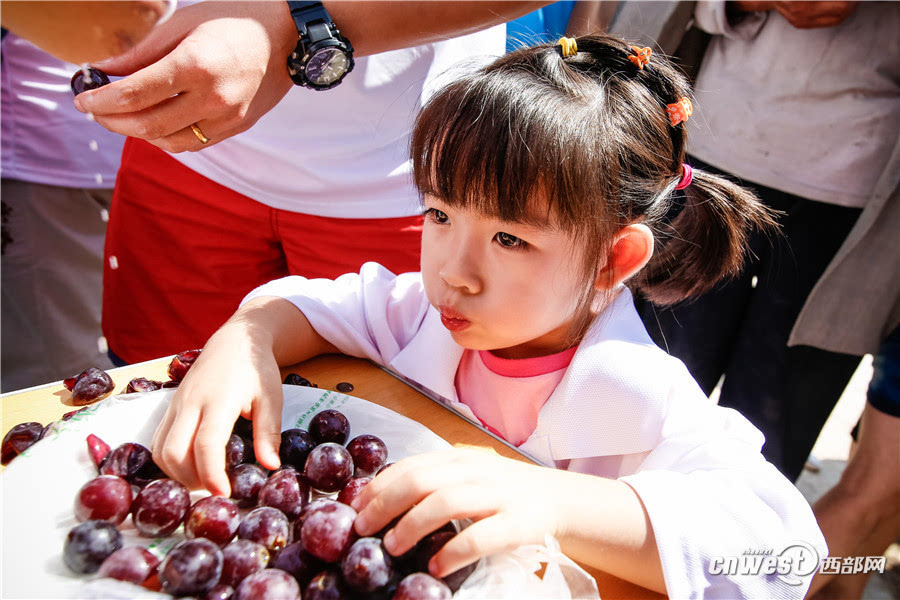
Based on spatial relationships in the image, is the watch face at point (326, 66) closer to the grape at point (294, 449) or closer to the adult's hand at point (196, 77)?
the adult's hand at point (196, 77)

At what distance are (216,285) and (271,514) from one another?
0.89 m

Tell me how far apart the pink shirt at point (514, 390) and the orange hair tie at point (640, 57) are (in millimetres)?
459

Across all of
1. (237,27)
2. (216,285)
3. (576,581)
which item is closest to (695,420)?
(576,581)

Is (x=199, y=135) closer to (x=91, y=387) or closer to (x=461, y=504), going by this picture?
(x=91, y=387)

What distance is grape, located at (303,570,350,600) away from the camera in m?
0.63

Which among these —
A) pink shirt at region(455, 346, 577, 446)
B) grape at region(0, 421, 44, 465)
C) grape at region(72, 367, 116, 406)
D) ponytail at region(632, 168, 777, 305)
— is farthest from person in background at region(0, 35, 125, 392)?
ponytail at region(632, 168, 777, 305)

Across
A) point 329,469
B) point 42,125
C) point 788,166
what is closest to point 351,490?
point 329,469

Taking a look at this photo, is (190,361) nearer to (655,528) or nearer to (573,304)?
(573,304)

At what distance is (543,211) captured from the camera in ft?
3.00

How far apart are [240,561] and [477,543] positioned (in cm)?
23

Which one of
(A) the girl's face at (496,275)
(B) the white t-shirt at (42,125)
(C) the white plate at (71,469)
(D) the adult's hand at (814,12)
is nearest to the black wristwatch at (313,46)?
(A) the girl's face at (496,275)

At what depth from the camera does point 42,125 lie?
6.43ft

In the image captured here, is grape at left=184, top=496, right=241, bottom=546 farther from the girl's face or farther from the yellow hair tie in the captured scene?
the yellow hair tie

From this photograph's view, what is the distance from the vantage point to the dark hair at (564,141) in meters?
0.91
